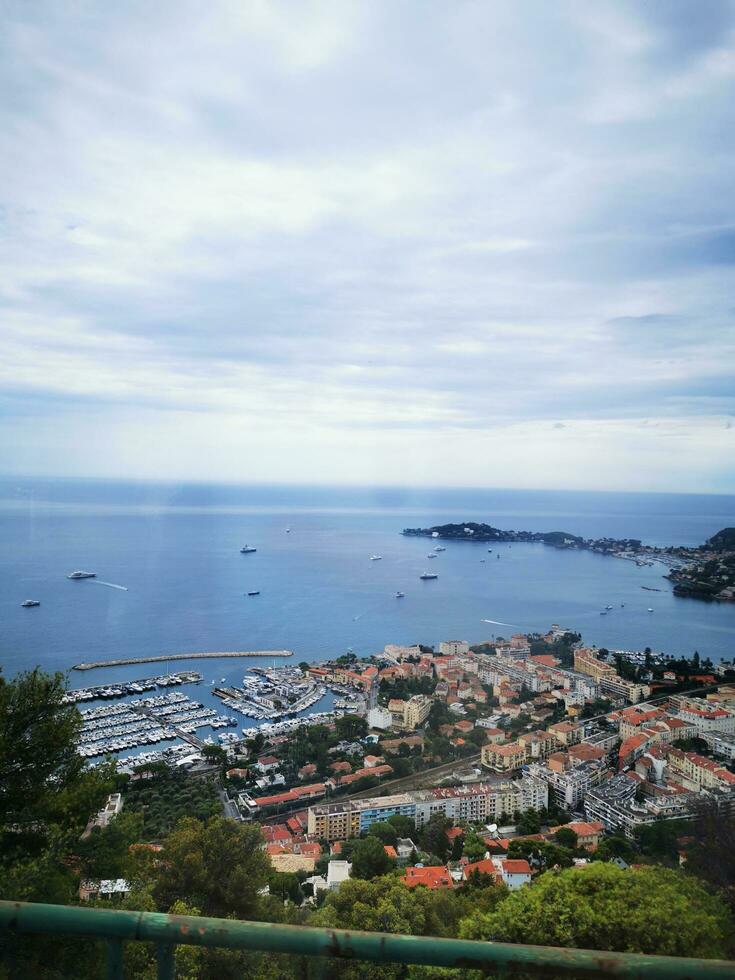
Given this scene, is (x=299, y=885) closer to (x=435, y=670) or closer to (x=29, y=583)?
Answer: (x=435, y=670)

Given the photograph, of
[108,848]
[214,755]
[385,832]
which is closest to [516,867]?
[385,832]

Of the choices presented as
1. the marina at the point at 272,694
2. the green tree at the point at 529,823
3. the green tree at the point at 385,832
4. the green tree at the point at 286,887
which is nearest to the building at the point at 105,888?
the green tree at the point at 286,887

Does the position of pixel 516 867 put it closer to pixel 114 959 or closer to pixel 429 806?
pixel 429 806

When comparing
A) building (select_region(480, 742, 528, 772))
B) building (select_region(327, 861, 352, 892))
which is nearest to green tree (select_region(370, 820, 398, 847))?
building (select_region(327, 861, 352, 892))

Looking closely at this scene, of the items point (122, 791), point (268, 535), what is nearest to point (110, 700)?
point (122, 791)

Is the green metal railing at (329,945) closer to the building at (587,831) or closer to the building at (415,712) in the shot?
the building at (587,831)

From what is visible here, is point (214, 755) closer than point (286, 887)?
No
